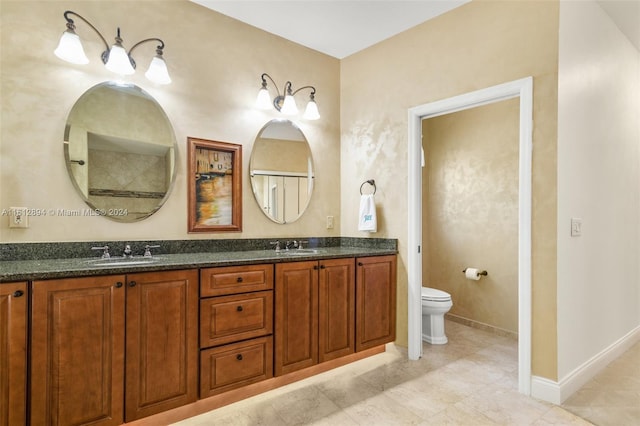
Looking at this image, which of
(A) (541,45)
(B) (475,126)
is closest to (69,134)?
(A) (541,45)

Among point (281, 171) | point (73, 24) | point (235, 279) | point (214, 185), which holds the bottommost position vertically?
point (235, 279)

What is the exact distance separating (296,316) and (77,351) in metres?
1.20

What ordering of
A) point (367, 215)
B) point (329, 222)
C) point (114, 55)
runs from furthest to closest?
point (329, 222)
point (367, 215)
point (114, 55)

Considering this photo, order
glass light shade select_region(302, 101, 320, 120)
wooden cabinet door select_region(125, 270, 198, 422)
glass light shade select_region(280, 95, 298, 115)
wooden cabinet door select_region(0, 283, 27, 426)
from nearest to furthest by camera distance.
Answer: wooden cabinet door select_region(0, 283, 27, 426), wooden cabinet door select_region(125, 270, 198, 422), glass light shade select_region(280, 95, 298, 115), glass light shade select_region(302, 101, 320, 120)

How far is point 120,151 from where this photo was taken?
2242mm

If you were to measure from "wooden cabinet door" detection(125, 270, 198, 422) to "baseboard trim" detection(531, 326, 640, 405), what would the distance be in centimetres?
205

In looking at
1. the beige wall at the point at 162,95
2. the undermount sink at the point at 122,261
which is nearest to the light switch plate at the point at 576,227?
the beige wall at the point at 162,95

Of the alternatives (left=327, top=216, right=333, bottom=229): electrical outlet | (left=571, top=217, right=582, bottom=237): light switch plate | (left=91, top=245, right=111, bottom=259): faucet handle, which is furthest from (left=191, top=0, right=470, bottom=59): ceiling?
(left=91, top=245, right=111, bottom=259): faucet handle

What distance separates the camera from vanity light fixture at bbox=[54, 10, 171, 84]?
1.96 m

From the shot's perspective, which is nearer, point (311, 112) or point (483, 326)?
point (311, 112)

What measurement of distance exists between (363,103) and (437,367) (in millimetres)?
2294

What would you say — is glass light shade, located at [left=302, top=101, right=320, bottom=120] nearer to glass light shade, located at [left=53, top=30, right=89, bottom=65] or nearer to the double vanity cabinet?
the double vanity cabinet

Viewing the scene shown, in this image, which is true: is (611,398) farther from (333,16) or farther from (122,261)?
(333,16)

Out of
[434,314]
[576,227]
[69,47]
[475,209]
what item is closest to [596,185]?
[576,227]
